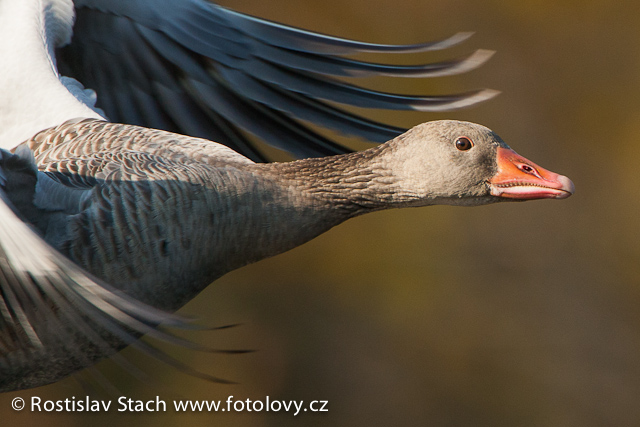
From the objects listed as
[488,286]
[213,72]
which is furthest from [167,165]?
[488,286]

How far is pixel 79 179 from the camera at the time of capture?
210 centimetres

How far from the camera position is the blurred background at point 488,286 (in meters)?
6.89

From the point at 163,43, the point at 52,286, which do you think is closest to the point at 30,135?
the point at 163,43

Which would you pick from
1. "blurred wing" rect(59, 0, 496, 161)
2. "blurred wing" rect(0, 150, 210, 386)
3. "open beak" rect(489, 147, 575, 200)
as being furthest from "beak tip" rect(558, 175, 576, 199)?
"blurred wing" rect(0, 150, 210, 386)

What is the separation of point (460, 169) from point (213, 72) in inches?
51.9

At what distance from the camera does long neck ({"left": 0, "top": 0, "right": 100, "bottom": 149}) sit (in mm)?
2721

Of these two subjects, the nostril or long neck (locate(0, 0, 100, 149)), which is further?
long neck (locate(0, 0, 100, 149))

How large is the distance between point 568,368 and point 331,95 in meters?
5.25

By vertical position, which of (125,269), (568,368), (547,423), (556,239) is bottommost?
(547,423)

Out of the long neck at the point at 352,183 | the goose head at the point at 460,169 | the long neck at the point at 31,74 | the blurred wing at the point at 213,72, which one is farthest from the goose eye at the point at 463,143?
the long neck at the point at 31,74

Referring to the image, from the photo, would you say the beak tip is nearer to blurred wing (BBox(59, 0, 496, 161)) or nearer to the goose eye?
the goose eye

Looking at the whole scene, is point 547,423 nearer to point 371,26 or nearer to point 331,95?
point 371,26

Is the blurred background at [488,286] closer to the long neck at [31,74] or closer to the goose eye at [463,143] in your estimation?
the long neck at [31,74]

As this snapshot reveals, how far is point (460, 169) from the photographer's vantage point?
2.20 m
